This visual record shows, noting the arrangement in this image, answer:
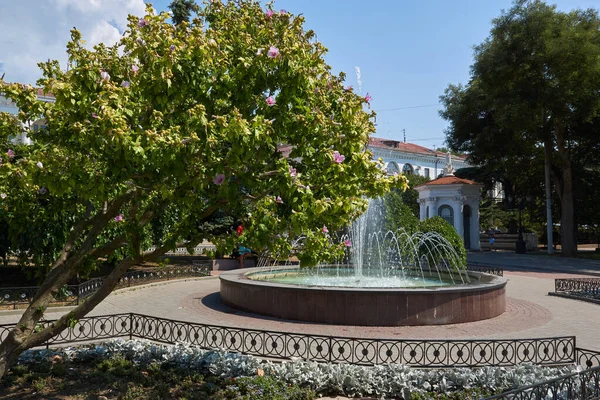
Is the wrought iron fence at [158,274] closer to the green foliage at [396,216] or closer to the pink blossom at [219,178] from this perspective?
the green foliage at [396,216]

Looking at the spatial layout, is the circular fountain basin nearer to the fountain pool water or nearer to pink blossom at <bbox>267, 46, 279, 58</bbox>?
the fountain pool water

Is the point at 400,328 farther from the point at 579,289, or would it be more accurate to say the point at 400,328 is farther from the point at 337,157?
the point at 579,289

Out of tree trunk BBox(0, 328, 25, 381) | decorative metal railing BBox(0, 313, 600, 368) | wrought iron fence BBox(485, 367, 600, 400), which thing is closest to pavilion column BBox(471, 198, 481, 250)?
decorative metal railing BBox(0, 313, 600, 368)

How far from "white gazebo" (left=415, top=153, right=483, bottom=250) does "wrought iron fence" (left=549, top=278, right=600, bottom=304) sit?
69.2 feet

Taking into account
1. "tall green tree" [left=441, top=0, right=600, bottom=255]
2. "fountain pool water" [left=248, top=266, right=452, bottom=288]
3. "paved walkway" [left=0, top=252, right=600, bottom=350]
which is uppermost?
"tall green tree" [left=441, top=0, right=600, bottom=255]

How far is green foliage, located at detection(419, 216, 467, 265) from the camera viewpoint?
18703 millimetres

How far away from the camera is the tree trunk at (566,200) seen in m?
32.8

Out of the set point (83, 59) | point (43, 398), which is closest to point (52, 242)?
point (43, 398)

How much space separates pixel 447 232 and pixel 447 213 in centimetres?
1987

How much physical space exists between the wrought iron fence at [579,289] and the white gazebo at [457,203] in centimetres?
2110

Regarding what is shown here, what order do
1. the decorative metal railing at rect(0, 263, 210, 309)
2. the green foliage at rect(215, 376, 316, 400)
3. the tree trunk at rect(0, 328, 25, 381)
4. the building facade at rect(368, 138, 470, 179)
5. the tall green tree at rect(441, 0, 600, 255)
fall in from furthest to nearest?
the building facade at rect(368, 138, 470, 179) → the tall green tree at rect(441, 0, 600, 255) → the decorative metal railing at rect(0, 263, 210, 309) → the green foliage at rect(215, 376, 316, 400) → the tree trunk at rect(0, 328, 25, 381)

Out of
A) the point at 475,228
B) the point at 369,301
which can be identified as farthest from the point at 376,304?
the point at 475,228

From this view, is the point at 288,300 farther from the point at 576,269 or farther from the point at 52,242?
the point at 576,269

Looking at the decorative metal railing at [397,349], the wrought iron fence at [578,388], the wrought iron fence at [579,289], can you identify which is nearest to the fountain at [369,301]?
the decorative metal railing at [397,349]
